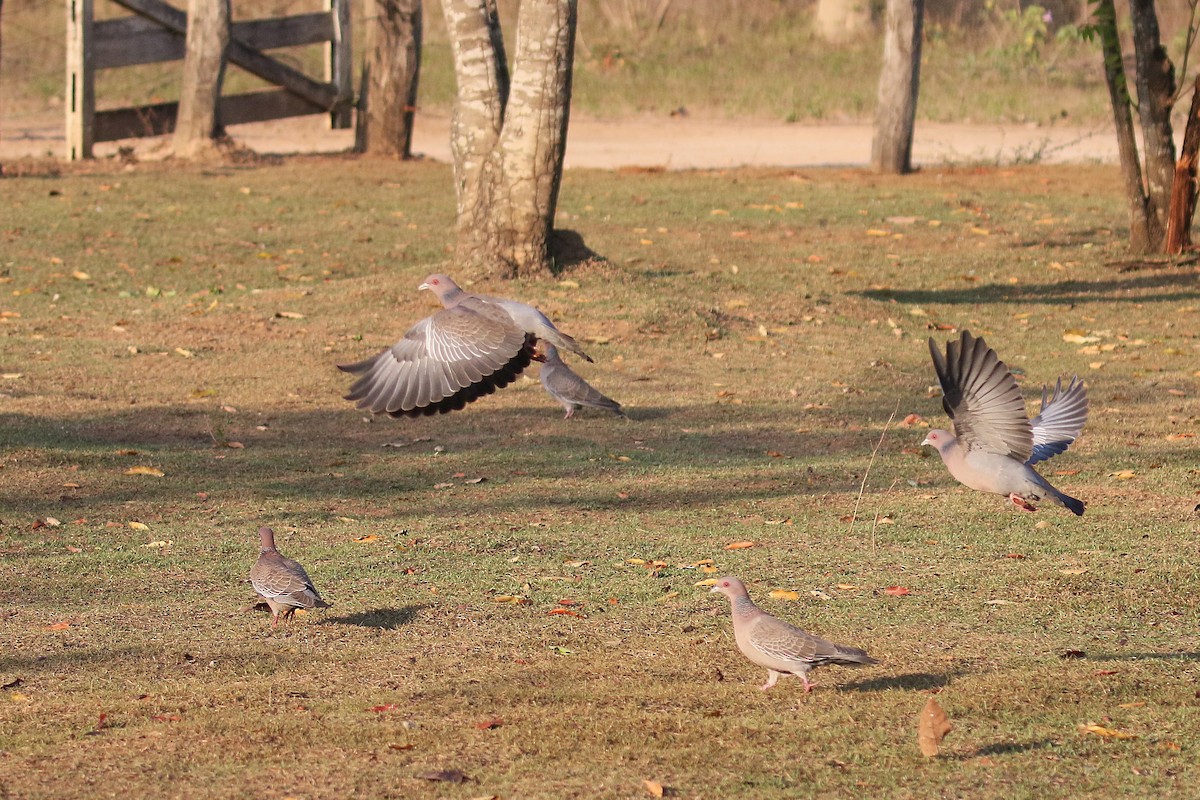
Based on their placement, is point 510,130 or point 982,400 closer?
point 982,400

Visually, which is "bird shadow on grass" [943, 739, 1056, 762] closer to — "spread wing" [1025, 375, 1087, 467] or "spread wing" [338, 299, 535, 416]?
"spread wing" [1025, 375, 1087, 467]

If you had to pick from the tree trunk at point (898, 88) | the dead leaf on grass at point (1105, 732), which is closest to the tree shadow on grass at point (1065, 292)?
the tree trunk at point (898, 88)

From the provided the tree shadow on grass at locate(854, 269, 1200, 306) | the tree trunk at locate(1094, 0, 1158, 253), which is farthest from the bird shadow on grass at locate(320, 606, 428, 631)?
the tree trunk at locate(1094, 0, 1158, 253)

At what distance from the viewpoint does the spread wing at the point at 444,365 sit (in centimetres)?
662

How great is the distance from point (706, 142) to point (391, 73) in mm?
7073

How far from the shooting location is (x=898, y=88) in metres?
19.7

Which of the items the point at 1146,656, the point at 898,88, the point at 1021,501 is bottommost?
the point at 1146,656

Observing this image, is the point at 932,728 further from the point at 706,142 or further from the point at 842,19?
the point at 842,19

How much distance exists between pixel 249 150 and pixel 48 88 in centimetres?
955

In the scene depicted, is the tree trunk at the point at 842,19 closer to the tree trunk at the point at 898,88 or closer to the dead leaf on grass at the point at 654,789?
the tree trunk at the point at 898,88

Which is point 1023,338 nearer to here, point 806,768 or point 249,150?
point 806,768

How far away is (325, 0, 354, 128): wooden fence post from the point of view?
21.7 metres

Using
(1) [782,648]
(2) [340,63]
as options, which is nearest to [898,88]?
(2) [340,63]

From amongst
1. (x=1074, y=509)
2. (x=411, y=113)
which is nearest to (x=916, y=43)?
(x=411, y=113)
